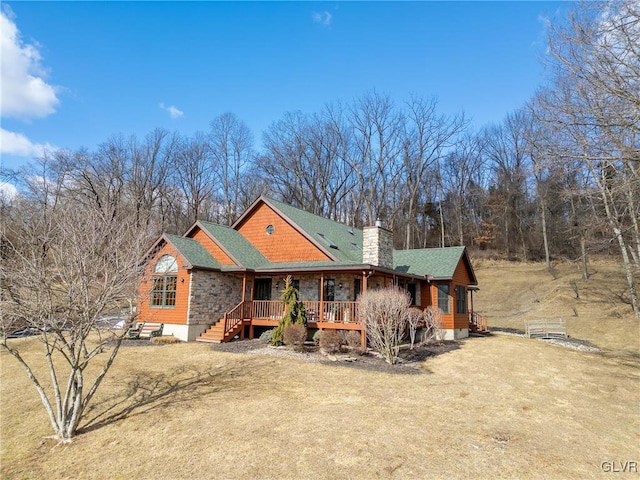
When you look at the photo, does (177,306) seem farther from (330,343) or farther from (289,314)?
(330,343)

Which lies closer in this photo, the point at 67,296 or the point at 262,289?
the point at 67,296

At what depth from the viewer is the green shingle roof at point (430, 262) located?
1850 centimetres

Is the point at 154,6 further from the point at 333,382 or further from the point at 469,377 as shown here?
the point at 469,377

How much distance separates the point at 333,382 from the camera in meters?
9.38

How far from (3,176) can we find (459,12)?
31.7m

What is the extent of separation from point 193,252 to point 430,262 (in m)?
11.8

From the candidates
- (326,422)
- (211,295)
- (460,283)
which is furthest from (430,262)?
(326,422)

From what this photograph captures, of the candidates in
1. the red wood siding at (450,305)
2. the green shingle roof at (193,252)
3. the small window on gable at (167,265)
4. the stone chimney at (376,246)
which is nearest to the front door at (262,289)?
the green shingle roof at (193,252)

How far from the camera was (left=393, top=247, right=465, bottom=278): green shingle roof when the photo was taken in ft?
60.7

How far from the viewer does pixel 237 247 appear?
59.3 feet

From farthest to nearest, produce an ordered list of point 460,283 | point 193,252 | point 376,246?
point 460,283 → point 193,252 → point 376,246

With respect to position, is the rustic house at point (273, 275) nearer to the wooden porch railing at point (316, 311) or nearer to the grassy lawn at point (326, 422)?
the wooden porch railing at point (316, 311)

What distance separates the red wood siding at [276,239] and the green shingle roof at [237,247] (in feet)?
1.43

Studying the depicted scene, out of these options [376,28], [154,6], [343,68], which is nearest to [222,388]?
[154,6]
